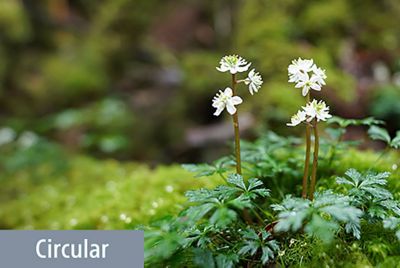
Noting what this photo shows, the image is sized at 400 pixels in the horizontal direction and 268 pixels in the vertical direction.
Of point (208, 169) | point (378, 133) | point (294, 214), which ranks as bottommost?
point (294, 214)

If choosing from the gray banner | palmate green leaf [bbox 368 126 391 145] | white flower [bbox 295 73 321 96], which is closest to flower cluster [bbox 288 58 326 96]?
white flower [bbox 295 73 321 96]

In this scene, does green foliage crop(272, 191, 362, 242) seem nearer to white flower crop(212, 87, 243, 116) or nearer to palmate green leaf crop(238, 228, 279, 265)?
palmate green leaf crop(238, 228, 279, 265)

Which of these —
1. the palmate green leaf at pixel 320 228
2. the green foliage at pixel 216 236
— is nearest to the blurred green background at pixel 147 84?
the green foliage at pixel 216 236

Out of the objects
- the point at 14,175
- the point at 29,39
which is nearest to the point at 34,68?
the point at 29,39

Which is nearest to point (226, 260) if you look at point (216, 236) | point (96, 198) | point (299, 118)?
point (216, 236)

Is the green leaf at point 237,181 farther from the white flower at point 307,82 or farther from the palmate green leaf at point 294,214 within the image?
the white flower at point 307,82

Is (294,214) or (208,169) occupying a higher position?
(208,169)

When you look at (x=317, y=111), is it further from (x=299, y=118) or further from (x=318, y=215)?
(x=318, y=215)
